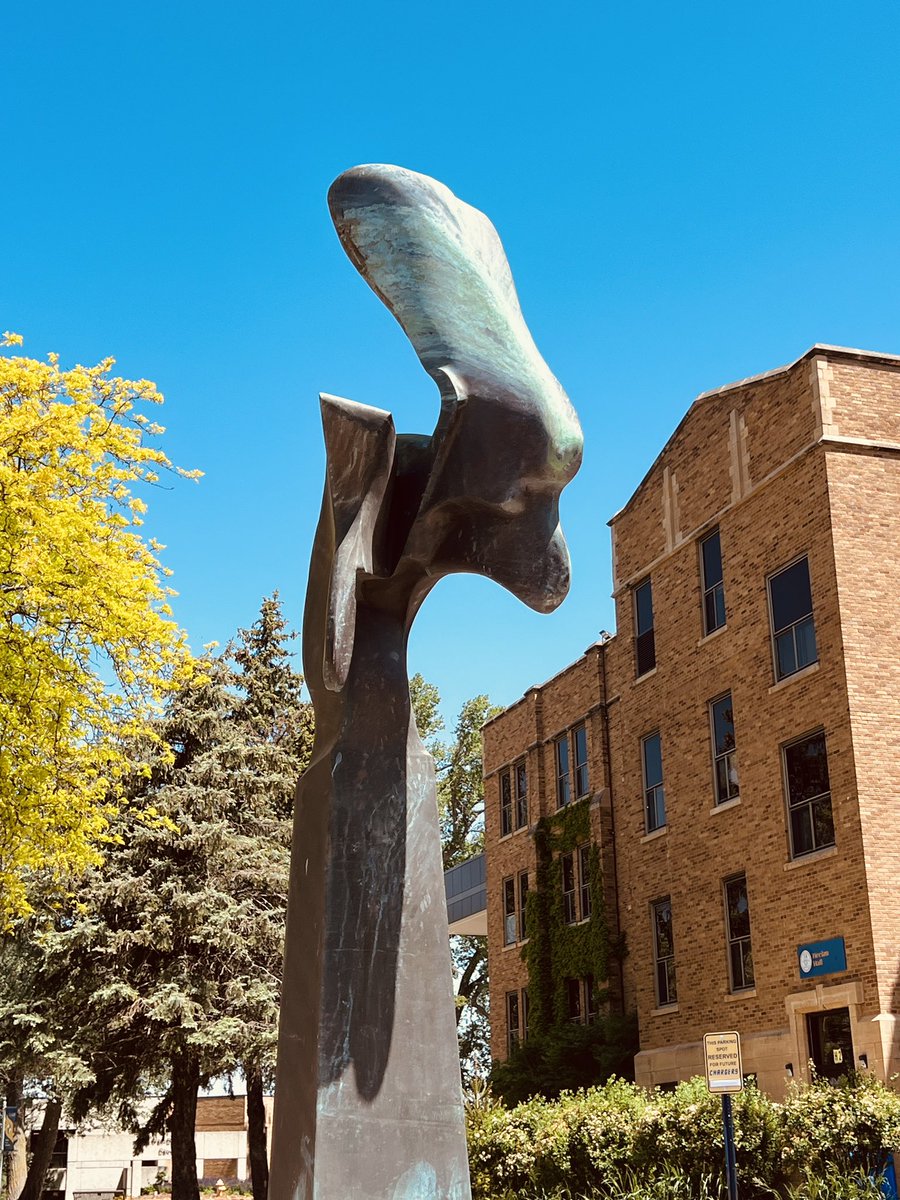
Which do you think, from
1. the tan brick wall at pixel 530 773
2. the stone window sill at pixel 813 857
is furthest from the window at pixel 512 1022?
the stone window sill at pixel 813 857

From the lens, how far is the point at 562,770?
112ft

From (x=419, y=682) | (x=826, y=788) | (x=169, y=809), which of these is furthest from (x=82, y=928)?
(x=419, y=682)

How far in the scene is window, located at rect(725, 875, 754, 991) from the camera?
24.6 m

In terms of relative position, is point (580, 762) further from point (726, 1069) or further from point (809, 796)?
point (726, 1069)

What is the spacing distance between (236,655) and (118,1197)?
58.0 ft

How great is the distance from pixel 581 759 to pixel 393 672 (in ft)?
85.8

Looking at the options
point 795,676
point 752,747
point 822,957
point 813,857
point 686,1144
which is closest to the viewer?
point 686,1144

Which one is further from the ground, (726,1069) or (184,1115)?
(726,1069)

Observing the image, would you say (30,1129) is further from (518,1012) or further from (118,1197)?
(518,1012)

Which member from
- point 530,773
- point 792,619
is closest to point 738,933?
point 792,619

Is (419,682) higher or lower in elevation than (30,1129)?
higher

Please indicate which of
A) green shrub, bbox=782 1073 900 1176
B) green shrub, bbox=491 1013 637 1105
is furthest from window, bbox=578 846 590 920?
green shrub, bbox=782 1073 900 1176

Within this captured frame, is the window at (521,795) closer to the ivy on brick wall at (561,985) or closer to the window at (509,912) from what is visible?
the window at (509,912)

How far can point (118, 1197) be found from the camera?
42.2m
